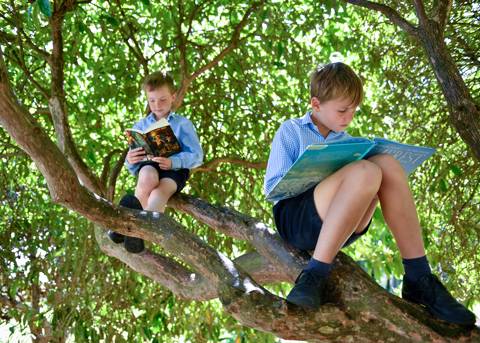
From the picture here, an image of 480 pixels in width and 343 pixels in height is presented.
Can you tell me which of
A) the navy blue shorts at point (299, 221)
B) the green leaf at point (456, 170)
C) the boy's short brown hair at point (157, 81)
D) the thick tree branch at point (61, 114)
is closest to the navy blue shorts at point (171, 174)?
the boy's short brown hair at point (157, 81)

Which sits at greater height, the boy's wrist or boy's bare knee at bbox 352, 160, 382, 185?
the boy's wrist

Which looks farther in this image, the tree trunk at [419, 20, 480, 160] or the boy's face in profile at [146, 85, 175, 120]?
the boy's face in profile at [146, 85, 175, 120]

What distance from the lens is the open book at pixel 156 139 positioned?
11.5 feet

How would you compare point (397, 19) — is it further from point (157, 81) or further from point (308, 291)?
point (308, 291)

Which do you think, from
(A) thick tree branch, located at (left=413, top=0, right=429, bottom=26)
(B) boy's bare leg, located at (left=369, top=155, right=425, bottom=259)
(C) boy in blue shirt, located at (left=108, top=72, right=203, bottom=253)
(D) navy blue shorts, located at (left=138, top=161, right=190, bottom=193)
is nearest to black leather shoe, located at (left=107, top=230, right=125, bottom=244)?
(C) boy in blue shirt, located at (left=108, top=72, right=203, bottom=253)

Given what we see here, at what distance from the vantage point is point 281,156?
275 centimetres

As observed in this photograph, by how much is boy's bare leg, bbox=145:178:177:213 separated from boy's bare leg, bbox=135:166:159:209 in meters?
0.03

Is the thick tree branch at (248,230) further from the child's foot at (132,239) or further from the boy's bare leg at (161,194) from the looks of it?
the child's foot at (132,239)

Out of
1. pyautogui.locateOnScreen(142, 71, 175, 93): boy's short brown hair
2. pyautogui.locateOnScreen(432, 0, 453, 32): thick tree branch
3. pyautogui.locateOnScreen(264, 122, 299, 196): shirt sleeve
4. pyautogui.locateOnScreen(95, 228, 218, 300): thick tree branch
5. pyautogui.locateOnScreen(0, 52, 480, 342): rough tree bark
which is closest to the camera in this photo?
pyautogui.locateOnScreen(0, 52, 480, 342): rough tree bark

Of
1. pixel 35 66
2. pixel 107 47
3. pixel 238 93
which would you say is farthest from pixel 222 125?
pixel 35 66

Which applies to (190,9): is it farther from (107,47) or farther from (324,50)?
(324,50)

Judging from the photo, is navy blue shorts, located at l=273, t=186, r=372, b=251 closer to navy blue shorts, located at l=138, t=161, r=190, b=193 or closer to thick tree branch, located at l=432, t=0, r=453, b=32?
navy blue shorts, located at l=138, t=161, r=190, b=193

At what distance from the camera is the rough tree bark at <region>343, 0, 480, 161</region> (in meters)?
3.07

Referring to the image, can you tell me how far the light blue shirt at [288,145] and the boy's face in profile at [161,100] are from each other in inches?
45.9
